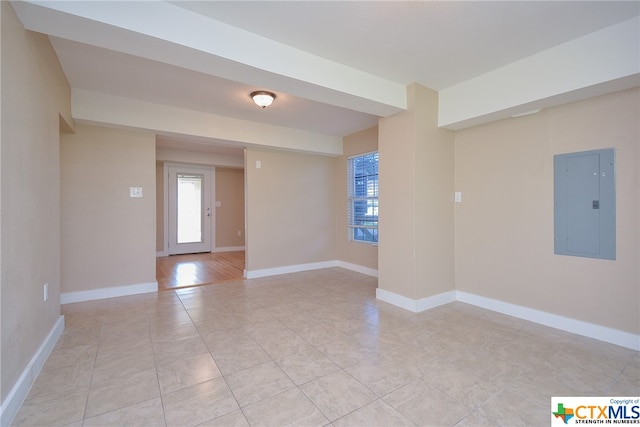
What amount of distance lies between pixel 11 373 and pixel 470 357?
2942 mm

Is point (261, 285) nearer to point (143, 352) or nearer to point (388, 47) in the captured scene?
point (143, 352)

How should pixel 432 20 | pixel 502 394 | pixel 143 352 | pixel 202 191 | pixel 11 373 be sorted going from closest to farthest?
1. pixel 11 373
2. pixel 502 394
3. pixel 432 20
4. pixel 143 352
5. pixel 202 191

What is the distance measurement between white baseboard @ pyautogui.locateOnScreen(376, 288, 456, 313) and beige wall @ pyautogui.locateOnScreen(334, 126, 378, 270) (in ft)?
4.36

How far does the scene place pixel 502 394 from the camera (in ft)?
5.83

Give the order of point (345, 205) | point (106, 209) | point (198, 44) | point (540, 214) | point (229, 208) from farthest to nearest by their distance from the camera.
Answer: point (229, 208) < point (345, 205) < point (106, 209) < point (540, 214) < point (198, 44)

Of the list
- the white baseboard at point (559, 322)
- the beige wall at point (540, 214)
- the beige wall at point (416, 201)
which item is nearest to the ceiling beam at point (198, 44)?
the beige wall at point (416, 201)

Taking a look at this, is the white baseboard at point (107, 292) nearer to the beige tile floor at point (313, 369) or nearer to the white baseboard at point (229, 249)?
the beige tile floor at point (313, 369)

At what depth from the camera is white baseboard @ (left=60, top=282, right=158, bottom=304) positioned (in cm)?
351

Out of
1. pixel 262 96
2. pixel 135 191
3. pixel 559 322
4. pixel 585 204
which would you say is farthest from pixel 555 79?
pixel 135 191

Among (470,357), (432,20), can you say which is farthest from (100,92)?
(470,357)

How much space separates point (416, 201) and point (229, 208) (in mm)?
5847

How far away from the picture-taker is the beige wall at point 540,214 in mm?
2357

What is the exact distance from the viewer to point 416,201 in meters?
3.18

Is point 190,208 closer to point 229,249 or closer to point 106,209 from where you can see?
point 229,249
